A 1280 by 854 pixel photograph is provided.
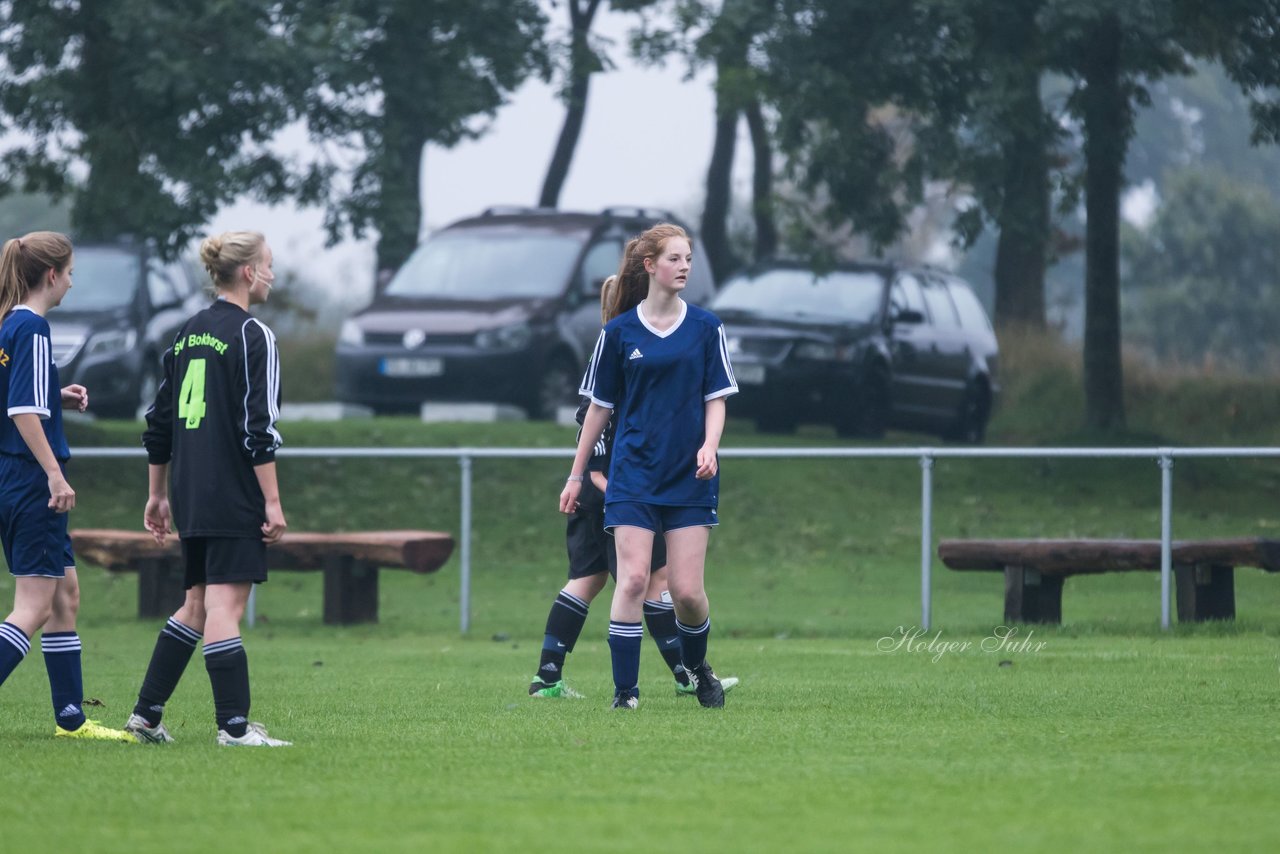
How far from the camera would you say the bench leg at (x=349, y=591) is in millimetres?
14695

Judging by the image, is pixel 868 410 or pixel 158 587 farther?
pixel 868 410

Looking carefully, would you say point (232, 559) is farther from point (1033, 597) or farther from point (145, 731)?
point (1033, 597)

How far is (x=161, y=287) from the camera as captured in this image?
23.5m

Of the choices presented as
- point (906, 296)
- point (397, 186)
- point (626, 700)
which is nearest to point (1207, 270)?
point (906, 296)

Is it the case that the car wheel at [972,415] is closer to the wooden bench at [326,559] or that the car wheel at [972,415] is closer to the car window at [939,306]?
the car window at [939,306]

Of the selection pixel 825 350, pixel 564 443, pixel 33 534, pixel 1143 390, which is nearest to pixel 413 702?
pixel 33 534

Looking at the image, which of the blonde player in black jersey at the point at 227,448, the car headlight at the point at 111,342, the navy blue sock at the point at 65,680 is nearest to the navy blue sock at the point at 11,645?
the navy blue sock at the point at 65,680

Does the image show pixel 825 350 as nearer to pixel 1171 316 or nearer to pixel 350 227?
pixel 350 227

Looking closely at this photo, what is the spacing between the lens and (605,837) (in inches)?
216

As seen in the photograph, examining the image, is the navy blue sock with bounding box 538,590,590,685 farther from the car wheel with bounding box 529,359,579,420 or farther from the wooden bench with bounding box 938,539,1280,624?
the car wheel with bounding box 529,359,579,420

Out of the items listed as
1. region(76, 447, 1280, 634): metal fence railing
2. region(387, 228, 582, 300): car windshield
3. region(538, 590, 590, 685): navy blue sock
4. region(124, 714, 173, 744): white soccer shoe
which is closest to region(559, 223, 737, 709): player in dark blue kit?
region(538, 590, 590, 685): navy blue sock

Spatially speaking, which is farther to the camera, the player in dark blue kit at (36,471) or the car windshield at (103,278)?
the car windshield at (103,278)

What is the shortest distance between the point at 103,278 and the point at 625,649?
15.7 m

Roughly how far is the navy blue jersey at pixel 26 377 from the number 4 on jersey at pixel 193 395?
51 centimetres
